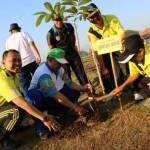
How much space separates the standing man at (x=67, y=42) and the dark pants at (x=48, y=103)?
1402mm

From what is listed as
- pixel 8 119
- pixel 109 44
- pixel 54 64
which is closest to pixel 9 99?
pixel 8 119

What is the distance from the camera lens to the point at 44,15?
711 cm

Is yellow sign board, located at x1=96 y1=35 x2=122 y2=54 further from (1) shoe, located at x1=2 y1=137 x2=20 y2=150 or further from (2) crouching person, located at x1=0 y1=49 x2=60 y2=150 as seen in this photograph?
(1) shoe, located at x1=2 y1=137 x2=20 y2=150

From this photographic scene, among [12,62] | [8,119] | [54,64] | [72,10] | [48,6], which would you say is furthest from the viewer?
[48,6]

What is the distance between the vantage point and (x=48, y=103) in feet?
22.0

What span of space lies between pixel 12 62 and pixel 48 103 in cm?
98

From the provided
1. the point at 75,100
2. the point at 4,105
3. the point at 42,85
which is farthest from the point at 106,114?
the point at 4,105

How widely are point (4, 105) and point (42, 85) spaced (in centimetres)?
64

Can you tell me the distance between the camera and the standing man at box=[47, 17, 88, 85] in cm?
823

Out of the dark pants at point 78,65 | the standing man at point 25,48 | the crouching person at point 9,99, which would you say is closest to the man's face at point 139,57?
the crouching person at point 9,99

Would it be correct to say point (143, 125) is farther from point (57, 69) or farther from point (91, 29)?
point (91, 29)

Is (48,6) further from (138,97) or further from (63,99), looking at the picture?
(138,97)

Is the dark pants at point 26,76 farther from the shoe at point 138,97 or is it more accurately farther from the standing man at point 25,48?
the shoe at point 138,97

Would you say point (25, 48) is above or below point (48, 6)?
below
